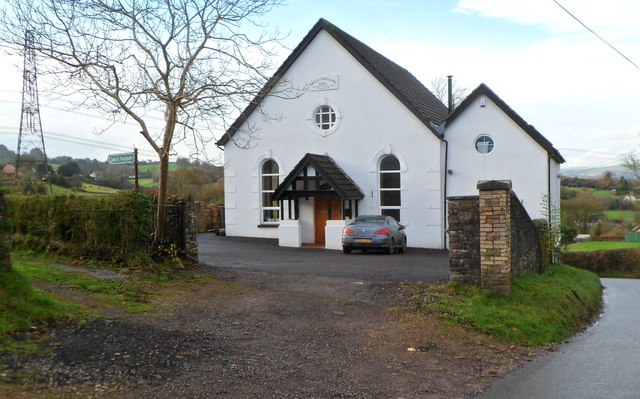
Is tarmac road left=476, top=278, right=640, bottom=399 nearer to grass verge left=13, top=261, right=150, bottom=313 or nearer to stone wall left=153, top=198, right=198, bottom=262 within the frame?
grass verge left=13, top=261, right=150, bottom=313

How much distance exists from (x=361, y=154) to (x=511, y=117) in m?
6.60

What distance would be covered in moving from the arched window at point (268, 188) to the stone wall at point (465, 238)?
16.7 m

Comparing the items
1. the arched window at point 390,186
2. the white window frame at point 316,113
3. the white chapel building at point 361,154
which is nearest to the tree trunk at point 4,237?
the white chapel building at point 361,154

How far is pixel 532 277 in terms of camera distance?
14.2 m

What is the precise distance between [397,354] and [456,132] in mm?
18520

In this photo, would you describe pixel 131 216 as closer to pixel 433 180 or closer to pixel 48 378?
pixel 48 378

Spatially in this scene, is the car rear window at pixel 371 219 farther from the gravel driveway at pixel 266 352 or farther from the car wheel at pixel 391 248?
the gravel driveway at pixel 266 352

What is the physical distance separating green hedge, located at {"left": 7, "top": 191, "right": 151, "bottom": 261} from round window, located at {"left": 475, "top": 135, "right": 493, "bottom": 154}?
16153 millimetres

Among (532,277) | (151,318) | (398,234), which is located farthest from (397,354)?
(398,234)

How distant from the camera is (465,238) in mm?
11859

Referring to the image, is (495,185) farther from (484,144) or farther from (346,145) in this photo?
(346,145)

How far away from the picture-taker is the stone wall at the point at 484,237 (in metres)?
11.5

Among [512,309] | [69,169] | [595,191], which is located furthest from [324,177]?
[595,191]

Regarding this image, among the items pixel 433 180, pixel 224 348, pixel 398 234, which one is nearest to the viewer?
pixel 224 348
